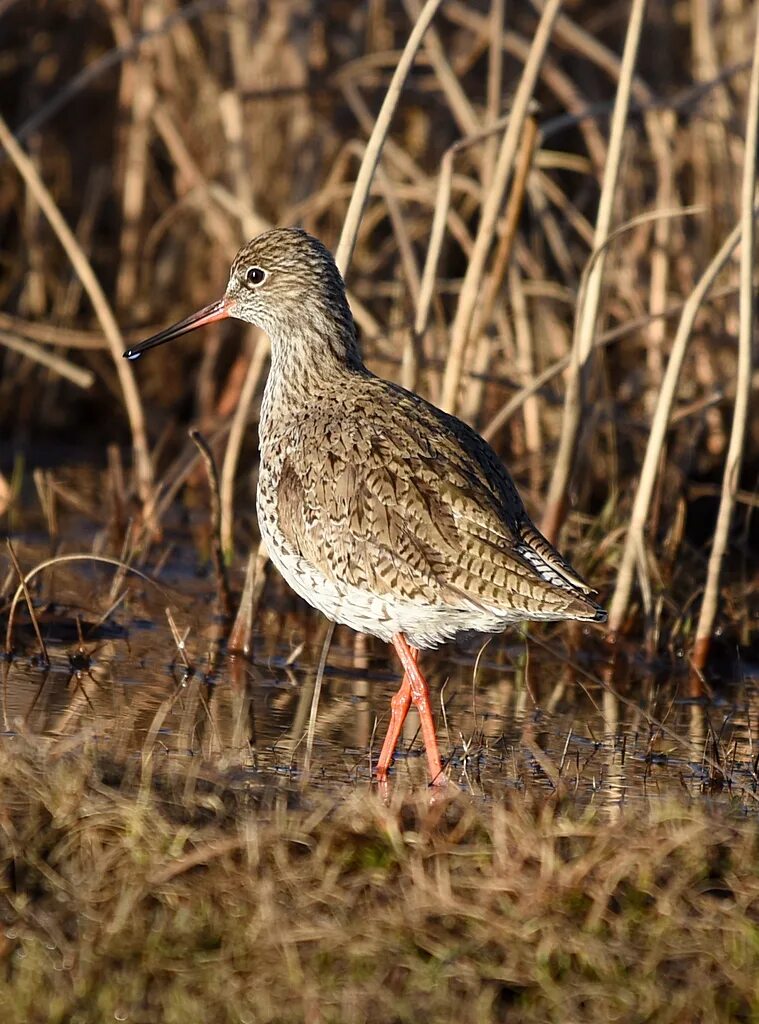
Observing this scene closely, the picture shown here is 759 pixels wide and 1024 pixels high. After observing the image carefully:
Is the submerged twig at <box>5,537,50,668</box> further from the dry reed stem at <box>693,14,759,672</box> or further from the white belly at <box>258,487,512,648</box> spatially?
the dry reed stem at <box>693,14,759,672</box>

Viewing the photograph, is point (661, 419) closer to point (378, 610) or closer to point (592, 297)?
point (592, 297)

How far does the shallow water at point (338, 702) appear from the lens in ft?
18.2

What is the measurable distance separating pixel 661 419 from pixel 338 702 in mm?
1814

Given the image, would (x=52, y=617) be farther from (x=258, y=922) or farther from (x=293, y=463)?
(x=258, y=922)

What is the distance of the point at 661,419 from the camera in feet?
22.5

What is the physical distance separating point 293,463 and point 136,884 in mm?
2087

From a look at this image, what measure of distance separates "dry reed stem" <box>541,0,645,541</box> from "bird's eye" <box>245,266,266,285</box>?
1.40 meters

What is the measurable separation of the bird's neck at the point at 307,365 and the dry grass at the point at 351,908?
1.76 meters

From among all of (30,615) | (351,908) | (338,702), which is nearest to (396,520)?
(338,702)

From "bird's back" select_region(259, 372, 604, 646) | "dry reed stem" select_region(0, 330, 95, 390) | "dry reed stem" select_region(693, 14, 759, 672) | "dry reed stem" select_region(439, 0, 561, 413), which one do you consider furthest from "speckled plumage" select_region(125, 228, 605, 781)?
"dry reed stem" select_region(0, 330, 95, 390)

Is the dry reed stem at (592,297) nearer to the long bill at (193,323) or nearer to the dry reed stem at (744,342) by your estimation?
the dry reed stem at (744,342)

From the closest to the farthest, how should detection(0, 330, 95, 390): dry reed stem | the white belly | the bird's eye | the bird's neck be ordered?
the white belly, the bird's neck, the bird's eye, detection(0, 330, 95, 390): dry reed stem

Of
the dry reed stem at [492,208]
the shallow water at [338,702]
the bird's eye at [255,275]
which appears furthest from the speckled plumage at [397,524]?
the dry reed stem at [492,208]

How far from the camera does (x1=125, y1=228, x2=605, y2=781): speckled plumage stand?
17.7 feet
